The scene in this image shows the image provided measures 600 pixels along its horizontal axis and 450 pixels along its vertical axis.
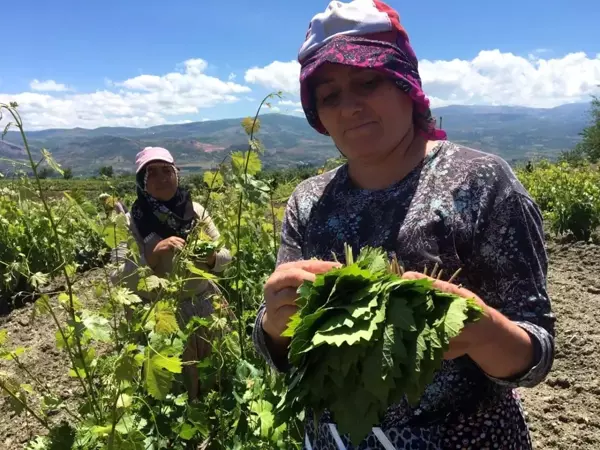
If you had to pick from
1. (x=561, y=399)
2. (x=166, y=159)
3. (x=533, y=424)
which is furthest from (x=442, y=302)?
(x=561, y=399)

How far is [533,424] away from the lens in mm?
3703

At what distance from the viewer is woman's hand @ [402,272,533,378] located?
1096 mm

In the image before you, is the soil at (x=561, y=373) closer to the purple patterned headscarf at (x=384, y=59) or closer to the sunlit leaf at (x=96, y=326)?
the sunlit leaf at (x=96, y=326)

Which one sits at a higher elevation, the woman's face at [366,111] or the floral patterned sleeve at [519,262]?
the woman's face at [366,111]

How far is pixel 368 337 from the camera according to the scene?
1.01 meters

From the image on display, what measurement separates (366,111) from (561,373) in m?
3.89

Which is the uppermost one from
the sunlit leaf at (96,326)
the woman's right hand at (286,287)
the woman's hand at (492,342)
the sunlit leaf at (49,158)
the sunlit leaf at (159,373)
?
the sunlit leaf at (49,158)

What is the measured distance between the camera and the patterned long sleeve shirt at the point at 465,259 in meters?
1.25

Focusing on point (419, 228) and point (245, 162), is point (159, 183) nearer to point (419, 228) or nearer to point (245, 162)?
point (245, 162)

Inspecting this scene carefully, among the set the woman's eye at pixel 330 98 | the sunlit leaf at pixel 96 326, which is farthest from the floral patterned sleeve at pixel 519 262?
the sunlit leaf at pixel 96 326

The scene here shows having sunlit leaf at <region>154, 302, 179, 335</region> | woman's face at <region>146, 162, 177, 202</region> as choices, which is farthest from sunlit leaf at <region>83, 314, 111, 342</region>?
woman's face at <region>146, 162, 177, 202</region>

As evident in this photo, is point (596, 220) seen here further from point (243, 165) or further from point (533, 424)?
point (243, 165)

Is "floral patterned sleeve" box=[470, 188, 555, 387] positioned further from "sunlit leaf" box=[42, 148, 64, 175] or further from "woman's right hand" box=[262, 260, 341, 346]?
"sunlit leaf" box=[42, 148, 64, 175]

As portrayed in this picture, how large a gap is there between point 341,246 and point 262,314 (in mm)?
297
